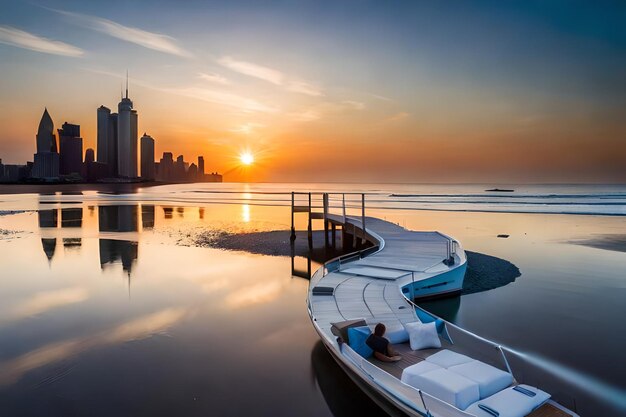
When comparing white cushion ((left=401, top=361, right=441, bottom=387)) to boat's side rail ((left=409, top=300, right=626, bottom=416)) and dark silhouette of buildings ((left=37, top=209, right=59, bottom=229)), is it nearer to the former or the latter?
boat's side rail ((left=409, top=300, right=626, bottom=416))

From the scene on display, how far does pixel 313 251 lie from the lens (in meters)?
27.8

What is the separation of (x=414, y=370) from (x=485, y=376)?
44.0 inches

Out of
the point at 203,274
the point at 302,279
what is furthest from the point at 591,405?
the point at 203,274

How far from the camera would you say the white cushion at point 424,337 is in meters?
8.60

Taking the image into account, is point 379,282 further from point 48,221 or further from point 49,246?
point 48,221

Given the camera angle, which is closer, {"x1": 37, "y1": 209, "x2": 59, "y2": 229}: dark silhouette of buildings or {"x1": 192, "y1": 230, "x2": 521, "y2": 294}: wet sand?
{"x1": 192, "y1": 230, "x2": 521, "y2": 294}: wet sand

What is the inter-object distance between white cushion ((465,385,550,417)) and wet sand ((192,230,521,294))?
Answer: 35.0ft

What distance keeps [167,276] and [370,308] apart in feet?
37.7

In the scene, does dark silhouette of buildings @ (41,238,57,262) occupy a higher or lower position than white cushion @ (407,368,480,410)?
lower

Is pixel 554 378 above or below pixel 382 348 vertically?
below

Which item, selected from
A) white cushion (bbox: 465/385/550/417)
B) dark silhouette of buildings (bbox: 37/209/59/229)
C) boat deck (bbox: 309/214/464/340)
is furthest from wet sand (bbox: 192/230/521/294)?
dark silhouette of buildings (bbox: 37/209/59/229)

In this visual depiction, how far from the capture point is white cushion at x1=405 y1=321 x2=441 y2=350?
8602mm

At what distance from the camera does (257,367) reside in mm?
10094

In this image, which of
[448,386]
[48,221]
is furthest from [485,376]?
[48,221]
